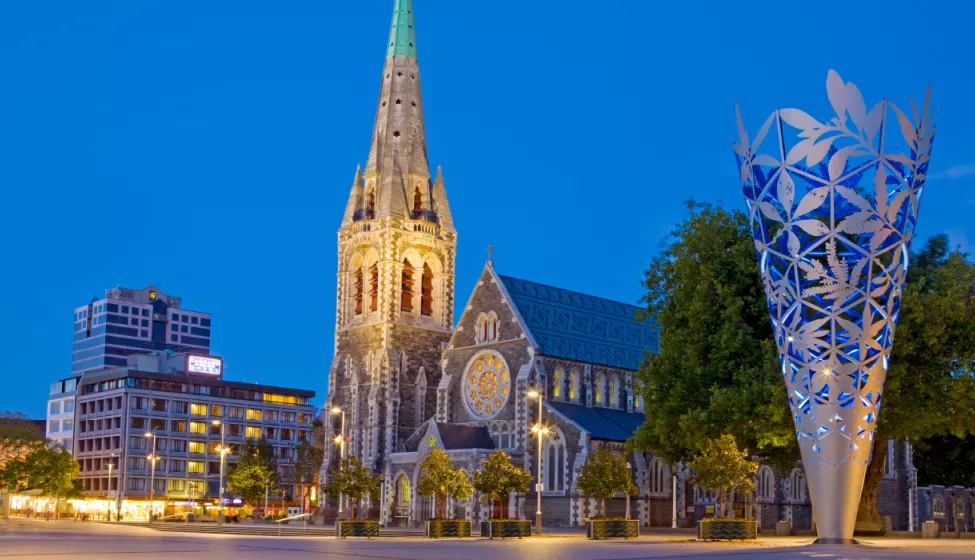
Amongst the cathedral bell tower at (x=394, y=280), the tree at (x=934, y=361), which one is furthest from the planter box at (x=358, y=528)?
the cathedral bell tower at (x=394, y=280)

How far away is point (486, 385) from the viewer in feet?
255

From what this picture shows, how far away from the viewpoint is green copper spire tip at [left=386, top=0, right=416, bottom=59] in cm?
9300

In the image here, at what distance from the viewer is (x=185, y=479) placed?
135 metres

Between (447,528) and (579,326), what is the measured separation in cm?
3058

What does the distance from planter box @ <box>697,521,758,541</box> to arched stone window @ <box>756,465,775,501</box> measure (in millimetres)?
32479

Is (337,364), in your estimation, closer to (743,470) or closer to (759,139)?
(743,470)

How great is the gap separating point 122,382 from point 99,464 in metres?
10.2

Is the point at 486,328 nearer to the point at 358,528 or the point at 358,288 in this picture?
the point at 358,288

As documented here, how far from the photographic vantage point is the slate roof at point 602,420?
71125mm

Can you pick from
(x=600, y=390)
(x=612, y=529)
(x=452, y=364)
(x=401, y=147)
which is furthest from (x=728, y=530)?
(x=401, y=147)

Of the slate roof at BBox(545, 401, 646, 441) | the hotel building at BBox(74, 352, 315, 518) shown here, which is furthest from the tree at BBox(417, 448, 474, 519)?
the hotel building at BBox(74, 352, 315, 518)

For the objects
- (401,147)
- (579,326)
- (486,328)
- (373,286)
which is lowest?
(486,328)

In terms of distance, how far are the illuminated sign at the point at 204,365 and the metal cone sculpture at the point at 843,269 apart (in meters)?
113

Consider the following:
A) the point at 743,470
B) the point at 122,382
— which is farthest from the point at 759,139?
the point at 122,382
